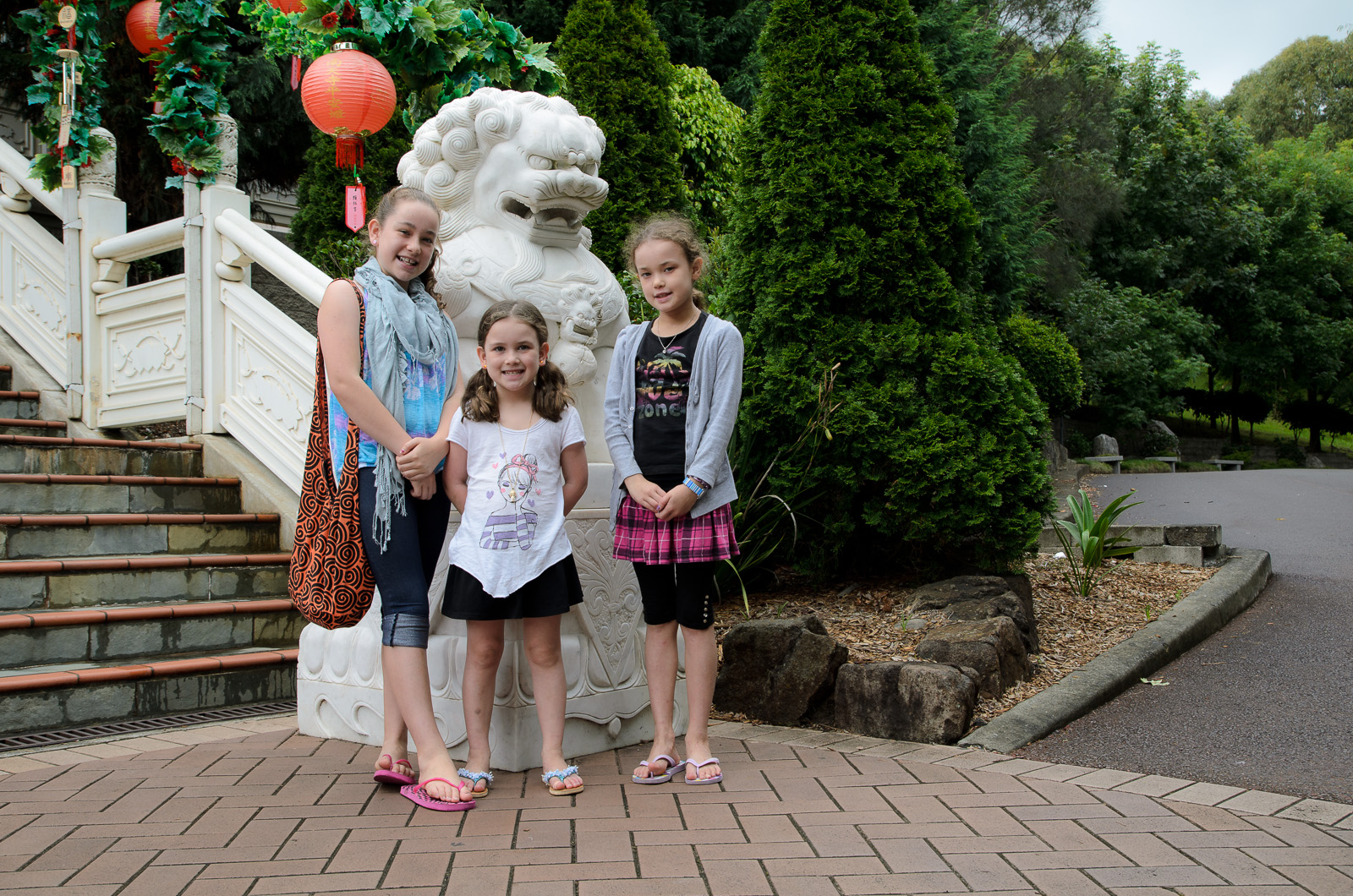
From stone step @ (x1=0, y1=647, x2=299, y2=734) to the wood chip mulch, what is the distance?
6.05ft

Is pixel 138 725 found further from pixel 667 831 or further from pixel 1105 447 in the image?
pixel 1105 447

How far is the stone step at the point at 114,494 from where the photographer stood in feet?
15.0

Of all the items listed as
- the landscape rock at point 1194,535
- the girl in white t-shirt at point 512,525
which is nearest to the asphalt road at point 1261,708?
the landscape rock at point 1194,535

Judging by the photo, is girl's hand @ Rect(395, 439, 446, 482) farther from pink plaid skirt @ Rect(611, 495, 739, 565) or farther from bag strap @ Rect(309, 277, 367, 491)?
pink plaid skirt @ Rect(611, 495, 739, 565)

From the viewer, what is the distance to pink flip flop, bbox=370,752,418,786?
2.77 m

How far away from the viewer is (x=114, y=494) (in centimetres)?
479

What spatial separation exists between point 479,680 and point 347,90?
3.62m

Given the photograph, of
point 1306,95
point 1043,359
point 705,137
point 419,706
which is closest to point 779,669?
point 419,706

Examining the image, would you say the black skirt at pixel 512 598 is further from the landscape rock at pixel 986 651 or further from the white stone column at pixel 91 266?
the white stone column at pixel 91 266

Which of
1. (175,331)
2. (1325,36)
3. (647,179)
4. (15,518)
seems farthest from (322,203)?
(1325,36)

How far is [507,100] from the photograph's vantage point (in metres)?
3.21

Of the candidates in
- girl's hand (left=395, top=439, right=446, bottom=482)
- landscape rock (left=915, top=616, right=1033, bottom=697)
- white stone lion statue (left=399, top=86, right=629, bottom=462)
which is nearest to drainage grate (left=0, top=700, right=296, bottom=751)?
girl's hand (left=395, top=439, right=446, bottom=482)

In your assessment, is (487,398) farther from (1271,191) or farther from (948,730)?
(1271,191)

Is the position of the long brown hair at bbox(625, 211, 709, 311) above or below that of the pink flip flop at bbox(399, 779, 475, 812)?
above
